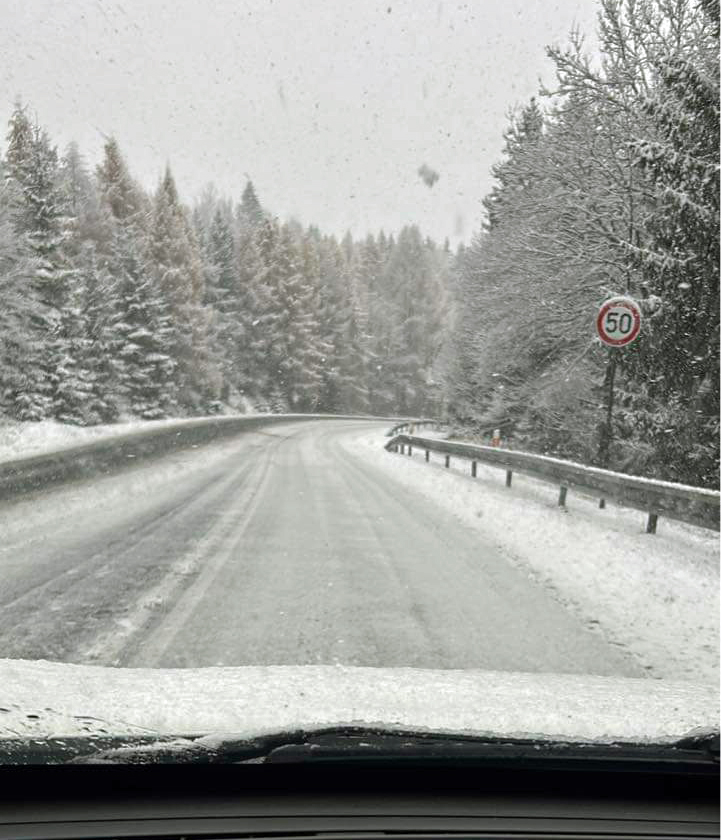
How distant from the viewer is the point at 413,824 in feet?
5.81

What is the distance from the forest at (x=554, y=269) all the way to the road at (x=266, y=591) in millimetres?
3245

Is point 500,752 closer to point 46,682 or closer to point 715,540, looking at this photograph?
point 46,682

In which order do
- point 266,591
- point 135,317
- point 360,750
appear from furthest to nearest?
point 135,317 < point 266,591 < point 360,750

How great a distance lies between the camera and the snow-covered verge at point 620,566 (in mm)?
5116

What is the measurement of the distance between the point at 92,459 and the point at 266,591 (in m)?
7.65

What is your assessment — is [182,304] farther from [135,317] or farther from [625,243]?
[625,243]

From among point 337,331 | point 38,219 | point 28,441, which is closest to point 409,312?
point 337,331

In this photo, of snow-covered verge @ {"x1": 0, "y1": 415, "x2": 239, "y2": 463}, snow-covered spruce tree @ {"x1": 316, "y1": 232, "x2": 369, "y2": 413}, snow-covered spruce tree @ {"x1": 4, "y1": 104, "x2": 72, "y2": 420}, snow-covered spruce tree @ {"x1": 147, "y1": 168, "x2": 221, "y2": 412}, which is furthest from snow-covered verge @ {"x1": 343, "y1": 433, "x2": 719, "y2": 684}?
snow-covered spruce tree @ {"x1": 316, "y1": 232, "x2": 369, "y2": 413}

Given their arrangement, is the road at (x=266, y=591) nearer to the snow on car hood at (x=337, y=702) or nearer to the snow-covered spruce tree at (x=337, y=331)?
the snow on car hood at (x=337, y=702)

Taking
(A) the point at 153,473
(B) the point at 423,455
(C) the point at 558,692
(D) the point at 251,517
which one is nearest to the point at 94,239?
(A) the point at 153,473

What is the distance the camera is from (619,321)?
33.2 feet

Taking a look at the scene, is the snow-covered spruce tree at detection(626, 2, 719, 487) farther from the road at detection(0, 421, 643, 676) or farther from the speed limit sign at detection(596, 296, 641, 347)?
the road at detection(0, 421, 643, 676)

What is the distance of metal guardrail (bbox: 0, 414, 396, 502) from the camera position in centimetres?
919

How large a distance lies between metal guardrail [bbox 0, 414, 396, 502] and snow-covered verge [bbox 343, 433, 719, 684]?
620cm
